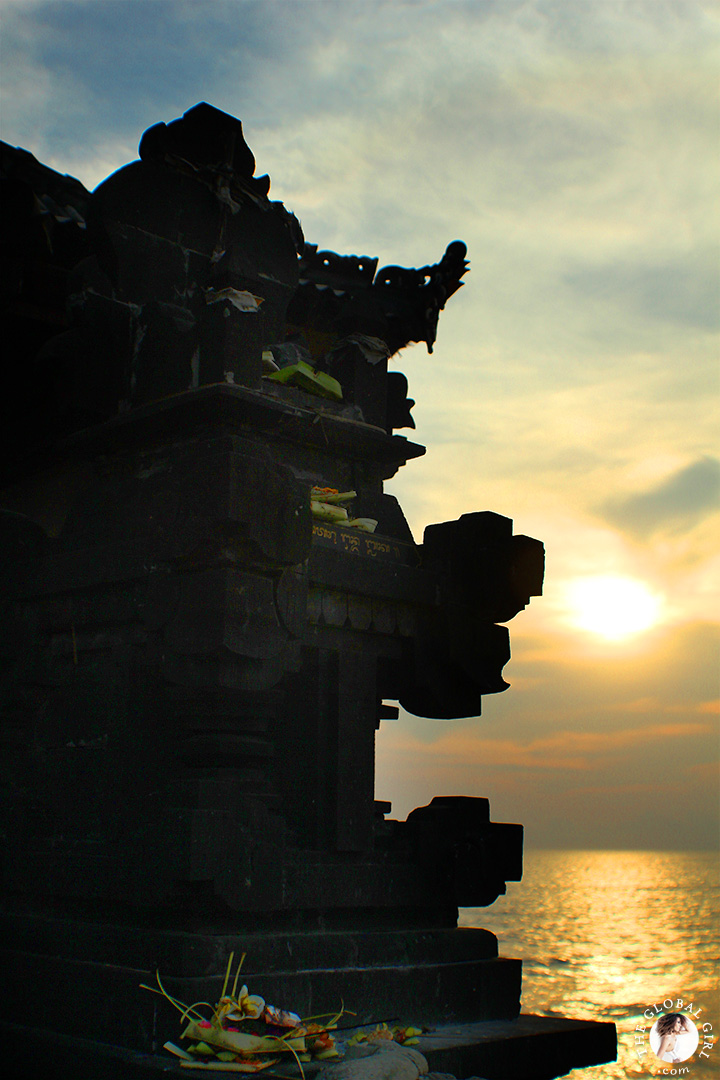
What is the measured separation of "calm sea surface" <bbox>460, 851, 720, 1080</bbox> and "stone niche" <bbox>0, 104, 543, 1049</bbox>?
94.4 inches

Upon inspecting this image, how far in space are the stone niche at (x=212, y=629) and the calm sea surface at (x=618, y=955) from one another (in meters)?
2.40

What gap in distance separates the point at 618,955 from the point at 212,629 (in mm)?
70766

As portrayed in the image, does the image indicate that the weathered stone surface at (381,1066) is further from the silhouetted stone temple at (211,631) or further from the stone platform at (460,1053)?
the silhouetted stone temple at (211,631)

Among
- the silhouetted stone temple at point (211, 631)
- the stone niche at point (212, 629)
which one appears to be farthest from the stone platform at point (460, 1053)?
the stone niche at point (212, 629)

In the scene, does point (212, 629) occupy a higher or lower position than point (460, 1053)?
higher

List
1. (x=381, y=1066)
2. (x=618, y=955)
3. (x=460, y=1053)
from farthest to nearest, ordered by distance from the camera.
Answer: (x=618, y=955), (x=460, y=1053), (x=381, y=1066)

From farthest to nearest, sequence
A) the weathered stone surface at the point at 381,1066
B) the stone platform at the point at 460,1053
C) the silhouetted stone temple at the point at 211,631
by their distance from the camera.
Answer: the silhouetted stone temple at the point at 211,631 < the stone platform at the point at 460,1053 < the weathered stone surface at the point at 381,1066

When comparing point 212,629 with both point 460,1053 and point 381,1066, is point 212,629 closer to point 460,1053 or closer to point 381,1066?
point 381,1066

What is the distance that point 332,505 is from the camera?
32.6 ft

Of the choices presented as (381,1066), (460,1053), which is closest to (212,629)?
(381,1066)

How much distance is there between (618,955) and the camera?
2817 inches

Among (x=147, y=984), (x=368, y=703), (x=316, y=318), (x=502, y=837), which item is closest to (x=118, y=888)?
(x=147, y=984)

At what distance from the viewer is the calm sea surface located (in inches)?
1396

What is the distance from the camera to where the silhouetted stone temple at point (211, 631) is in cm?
835
